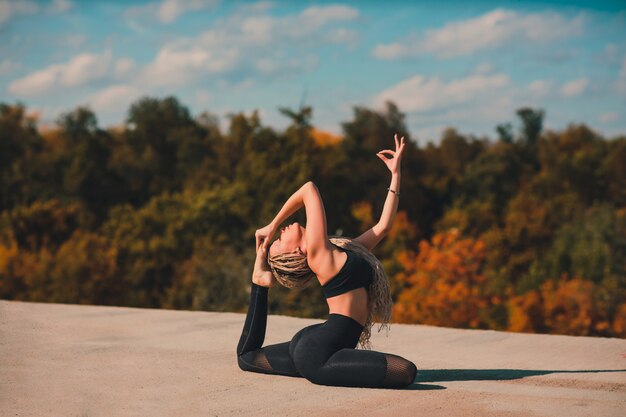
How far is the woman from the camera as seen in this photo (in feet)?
19.9

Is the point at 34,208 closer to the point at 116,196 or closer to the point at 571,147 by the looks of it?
the point at 116,196

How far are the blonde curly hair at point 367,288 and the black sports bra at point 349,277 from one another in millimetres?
110

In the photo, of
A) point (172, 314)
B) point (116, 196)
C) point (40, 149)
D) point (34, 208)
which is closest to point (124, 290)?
point (34, 208)

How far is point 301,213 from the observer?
4406cm

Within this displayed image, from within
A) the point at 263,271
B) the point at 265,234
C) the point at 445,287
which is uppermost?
the point at 265,234

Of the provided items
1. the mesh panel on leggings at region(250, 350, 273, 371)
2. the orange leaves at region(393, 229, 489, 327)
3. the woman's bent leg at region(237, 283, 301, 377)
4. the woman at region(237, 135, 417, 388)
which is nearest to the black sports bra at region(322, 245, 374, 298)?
the woman at region(237, 135, 417, 388)

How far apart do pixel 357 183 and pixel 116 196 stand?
17.6 meters

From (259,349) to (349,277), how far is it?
3.76 feet

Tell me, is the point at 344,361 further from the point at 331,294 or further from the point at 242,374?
the point at 242,374

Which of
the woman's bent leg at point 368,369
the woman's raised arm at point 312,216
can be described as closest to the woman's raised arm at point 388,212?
the woman's raised arm at point 312,216

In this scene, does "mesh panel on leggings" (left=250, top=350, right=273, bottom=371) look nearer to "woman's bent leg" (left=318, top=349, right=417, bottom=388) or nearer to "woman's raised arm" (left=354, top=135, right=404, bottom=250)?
"woman's bent leg" (left=318, top=349, right=417, bottom=388)

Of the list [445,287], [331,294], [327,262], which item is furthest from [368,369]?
[445,287]

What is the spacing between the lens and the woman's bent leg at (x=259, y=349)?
21.6 ft

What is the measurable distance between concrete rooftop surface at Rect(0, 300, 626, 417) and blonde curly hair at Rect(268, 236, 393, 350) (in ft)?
1.96
